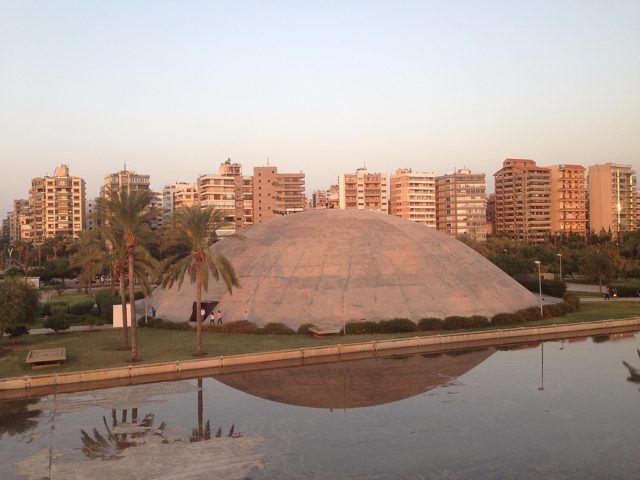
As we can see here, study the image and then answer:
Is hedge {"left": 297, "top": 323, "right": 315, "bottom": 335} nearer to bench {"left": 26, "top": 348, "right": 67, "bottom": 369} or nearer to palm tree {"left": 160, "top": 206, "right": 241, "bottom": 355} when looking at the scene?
palm tree {"left": 160, "top": 206, "right": 241, "bottom": 355}

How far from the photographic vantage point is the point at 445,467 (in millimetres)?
20750

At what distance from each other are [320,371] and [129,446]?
13886 mm

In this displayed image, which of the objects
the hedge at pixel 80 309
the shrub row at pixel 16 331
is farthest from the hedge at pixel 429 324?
the hedge at pixel 80 309

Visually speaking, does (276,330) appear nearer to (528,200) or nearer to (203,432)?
(203,432)

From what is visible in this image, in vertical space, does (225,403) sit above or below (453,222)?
below

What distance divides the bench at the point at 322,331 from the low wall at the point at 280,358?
4254mm

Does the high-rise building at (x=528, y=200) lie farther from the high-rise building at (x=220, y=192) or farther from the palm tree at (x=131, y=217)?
the palm tree at (x=131, y=217)

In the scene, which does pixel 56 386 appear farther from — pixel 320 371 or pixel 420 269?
pixel 420 269

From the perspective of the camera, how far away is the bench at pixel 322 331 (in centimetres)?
4394

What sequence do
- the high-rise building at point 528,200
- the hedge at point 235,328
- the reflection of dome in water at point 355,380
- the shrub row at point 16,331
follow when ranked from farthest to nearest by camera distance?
the high-rise building at point 528,200
the hedge at point 235,328
the shrub row at point 16,331
the reflection of dome in water at point 355,380

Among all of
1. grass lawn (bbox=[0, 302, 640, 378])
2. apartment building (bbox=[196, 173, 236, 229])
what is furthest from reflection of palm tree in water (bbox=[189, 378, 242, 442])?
apartment building (bbox=[196, 173, 236, 229])

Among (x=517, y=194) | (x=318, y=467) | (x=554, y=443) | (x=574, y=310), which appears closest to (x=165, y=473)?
(x=318, y=467)

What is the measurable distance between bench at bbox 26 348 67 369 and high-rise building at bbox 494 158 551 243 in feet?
559

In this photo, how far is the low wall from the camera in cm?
3244
